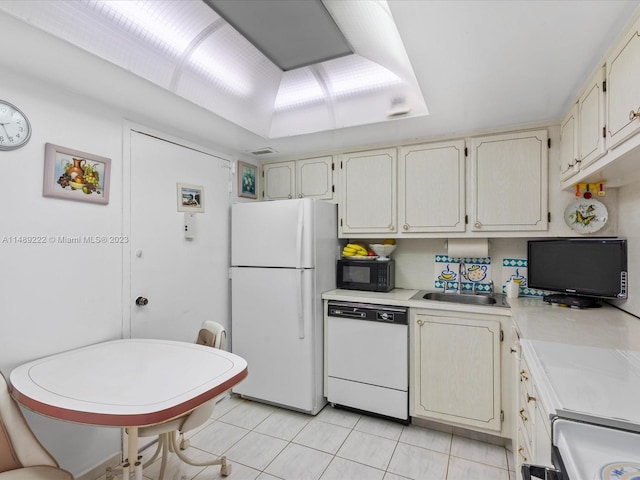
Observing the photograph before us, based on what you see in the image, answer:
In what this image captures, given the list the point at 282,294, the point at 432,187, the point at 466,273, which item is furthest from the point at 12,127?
the point at 466,273

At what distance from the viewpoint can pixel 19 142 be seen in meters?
1.64

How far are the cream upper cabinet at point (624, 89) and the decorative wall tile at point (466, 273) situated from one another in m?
1.49

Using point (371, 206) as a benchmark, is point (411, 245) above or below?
below

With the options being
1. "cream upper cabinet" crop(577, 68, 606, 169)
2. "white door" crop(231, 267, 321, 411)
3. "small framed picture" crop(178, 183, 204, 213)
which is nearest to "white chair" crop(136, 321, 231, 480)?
"white door" crop(231, 267, 321, 411)

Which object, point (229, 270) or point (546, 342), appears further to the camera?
point (229, 270)

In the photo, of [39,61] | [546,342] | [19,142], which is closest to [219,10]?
[39,61]

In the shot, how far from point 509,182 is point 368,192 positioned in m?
1.08

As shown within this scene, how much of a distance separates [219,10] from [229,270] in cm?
198

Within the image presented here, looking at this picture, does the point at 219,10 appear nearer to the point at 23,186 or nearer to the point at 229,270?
the point at 23,186

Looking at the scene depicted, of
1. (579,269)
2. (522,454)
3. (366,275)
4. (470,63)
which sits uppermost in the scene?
(470,63)

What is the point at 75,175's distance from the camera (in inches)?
73.9

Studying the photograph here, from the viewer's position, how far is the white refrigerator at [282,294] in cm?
262

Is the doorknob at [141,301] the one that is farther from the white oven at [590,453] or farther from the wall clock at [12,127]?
the white oven at [590,453]

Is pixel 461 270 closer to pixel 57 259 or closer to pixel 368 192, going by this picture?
pixel 368 192
